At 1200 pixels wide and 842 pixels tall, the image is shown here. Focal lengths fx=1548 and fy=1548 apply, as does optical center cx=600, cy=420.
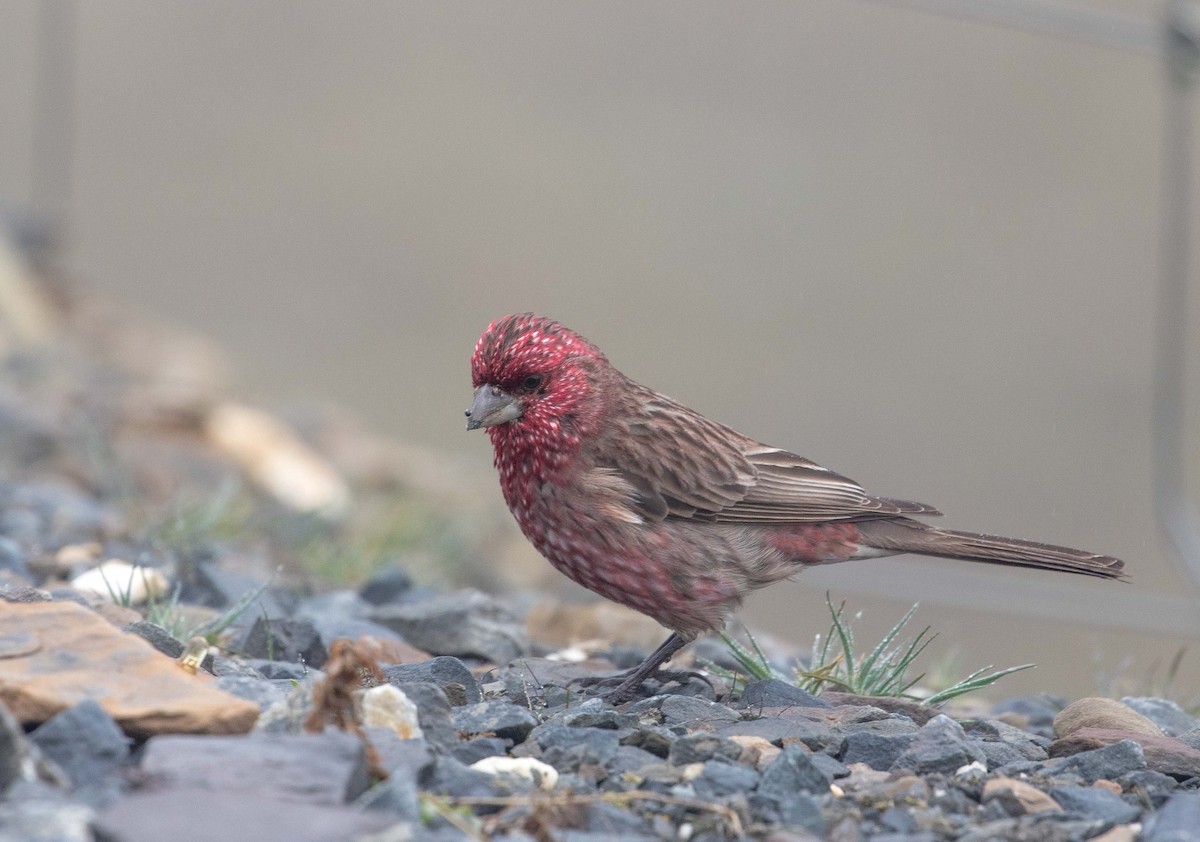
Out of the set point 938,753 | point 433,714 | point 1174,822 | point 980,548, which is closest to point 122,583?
point 433,714

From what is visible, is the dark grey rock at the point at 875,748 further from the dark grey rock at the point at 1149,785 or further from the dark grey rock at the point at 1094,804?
the dark grey rock at the point at 1149,785

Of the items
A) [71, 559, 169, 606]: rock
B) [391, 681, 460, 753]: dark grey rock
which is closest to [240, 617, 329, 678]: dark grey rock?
[71, 559, 169, 606]: rock

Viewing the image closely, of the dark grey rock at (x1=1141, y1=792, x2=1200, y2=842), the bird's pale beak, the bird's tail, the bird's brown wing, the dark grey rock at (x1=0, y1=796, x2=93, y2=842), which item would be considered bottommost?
the dark grey rock at (x1=0, y1=796, x2=93, y2=842)

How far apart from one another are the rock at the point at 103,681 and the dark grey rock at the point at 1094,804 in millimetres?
1548

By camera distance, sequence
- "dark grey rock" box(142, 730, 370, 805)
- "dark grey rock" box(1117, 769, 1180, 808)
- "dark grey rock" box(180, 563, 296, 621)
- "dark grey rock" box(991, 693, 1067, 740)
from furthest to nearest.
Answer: "dark grey rock" box(180, 563, 296, 621), "dark grey rock" box(991, 693, 1067, 740), "dark grey rock" box(1117, 769, 1180, 808), "dark grey rock" box(142, 730, 370, 805)

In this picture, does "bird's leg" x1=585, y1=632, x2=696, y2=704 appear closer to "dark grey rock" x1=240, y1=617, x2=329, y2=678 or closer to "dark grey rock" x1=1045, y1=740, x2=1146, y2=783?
"dark grey rock" x1=240, y1=617, x2=329, y2=678

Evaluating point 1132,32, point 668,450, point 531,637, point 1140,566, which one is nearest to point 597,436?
point 668,450

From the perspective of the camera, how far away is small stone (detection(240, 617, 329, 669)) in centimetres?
394

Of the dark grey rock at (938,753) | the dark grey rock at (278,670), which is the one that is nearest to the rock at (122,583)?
the dark grey rock at (278,670)

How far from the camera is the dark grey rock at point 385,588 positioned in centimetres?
497

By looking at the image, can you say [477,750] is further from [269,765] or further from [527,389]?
[527,389]

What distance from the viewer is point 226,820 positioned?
92.9 inches

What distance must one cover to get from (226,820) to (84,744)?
1.38 ft

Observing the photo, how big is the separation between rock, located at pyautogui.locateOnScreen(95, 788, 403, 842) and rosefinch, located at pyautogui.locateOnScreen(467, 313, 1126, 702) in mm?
1698
